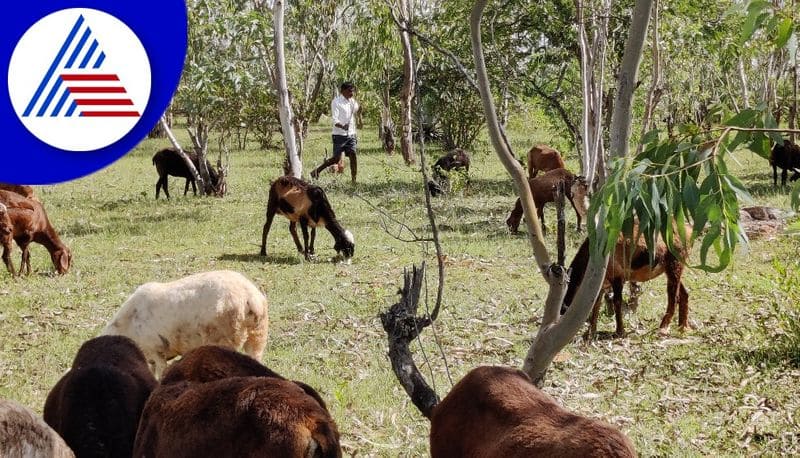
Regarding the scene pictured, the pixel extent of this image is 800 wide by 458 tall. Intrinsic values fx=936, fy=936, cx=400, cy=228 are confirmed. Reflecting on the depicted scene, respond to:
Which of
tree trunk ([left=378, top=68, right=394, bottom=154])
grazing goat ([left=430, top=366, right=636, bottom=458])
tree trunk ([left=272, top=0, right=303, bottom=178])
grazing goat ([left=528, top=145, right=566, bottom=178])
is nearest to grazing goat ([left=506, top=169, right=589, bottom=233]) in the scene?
tree trunk ([left=272, top=0, right=303, bottom=178])

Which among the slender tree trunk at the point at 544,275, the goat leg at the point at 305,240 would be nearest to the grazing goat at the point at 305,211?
the goat leg at the point at 305,240

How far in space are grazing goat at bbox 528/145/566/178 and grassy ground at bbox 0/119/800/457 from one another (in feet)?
6.37

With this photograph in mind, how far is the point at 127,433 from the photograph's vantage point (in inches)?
215

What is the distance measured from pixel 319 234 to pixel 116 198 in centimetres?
671

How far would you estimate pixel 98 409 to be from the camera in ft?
17.8

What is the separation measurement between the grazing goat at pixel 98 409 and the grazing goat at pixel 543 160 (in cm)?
1411

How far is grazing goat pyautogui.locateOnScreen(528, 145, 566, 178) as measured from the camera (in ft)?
62.3

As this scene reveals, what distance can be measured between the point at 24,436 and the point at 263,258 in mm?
9624

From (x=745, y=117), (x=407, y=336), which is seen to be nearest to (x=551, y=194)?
(x=407, y=336)

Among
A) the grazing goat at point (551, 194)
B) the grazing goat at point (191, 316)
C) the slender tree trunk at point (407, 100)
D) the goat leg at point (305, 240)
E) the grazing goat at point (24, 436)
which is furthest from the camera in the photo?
the slender tree trunk at point (407, 100)

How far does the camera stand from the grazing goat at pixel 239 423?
4012 millimetres

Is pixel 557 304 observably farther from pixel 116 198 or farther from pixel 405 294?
pixel 116 198

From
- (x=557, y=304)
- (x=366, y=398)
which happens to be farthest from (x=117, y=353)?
(x=557, y=304)

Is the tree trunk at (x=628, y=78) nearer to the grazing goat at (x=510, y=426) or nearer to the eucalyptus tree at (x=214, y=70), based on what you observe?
the grazing goat at (x=510, y=426)
